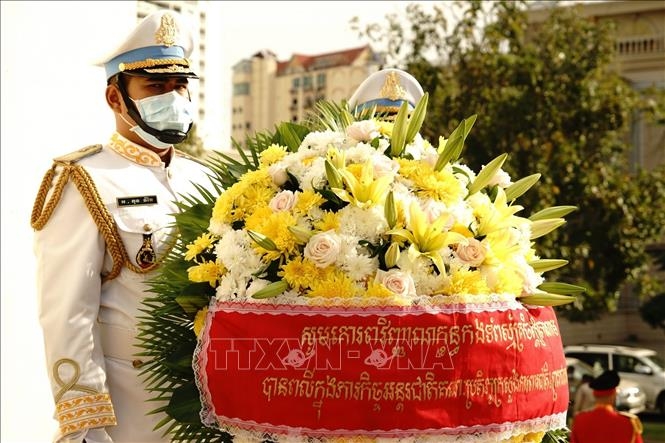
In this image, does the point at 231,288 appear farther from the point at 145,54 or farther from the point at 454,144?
the point at 145,54

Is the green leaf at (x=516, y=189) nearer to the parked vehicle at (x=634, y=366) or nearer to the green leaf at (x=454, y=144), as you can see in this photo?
the green leaf at (x=454, y=144)

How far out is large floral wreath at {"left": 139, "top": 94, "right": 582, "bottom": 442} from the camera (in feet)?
8.65

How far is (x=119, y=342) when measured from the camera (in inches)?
139

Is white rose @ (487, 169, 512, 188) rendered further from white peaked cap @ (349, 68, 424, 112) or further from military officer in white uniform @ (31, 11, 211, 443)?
white peaked cap @ (349, 68, 424, 112)

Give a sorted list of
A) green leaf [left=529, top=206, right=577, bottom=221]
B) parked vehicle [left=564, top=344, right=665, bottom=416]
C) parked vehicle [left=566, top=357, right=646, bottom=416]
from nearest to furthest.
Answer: green leaf [left=529, top=206, right=577, bottom=221], parked vehicle [left=566, top=357, right=646, bottom=416], parked vehicle [left=564, top=344, right=665, bottom=416]

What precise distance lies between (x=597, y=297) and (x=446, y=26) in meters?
4.79

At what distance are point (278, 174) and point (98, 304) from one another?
0.94m

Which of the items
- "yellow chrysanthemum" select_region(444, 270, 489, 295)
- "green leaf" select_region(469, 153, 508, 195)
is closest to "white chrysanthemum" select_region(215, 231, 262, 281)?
"yellow chrysanthemum" select_region(444, 270, 489, 295)


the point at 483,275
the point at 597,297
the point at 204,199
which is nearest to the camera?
the point at 483,275

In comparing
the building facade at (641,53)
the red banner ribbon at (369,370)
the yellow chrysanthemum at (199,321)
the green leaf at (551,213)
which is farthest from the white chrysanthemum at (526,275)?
the building facade at (641,53)

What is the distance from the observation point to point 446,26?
1591 centimetres

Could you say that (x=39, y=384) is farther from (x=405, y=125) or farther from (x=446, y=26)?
(x=446, y=26)

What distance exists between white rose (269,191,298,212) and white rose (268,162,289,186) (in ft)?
Result: 0.24

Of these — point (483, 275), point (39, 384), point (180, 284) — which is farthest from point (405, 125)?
point (39, 384)
